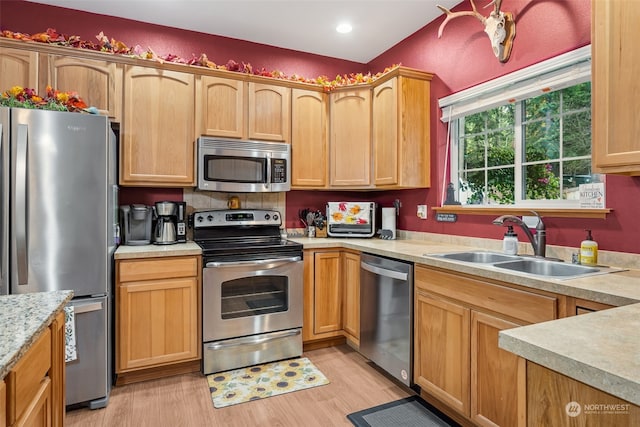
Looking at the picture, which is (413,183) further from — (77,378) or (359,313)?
(77,378)

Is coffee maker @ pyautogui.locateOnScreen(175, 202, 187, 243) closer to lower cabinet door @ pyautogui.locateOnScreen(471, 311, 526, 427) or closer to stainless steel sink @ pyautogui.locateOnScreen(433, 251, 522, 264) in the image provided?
stainless steel sink @ pyautogui.locateOnScreen(433, 251, 522, 264)

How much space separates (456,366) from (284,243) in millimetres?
1521

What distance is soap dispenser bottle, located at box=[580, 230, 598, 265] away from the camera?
5.98 feet

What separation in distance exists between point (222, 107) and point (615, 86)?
250 cm

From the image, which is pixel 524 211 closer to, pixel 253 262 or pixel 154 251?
pixel 253 262

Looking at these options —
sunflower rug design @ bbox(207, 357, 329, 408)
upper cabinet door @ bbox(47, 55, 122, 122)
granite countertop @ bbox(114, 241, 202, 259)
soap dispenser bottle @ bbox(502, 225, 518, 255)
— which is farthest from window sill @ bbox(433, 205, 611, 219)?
upper cabinet door @ bbox(47, 55, 122, 122)

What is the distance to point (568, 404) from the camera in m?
0.78

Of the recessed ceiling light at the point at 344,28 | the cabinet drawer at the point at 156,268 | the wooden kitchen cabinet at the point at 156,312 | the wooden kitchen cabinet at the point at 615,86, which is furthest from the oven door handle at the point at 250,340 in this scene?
the recessed ceiling light at the point at 344,28

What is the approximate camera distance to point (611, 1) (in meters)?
1.47

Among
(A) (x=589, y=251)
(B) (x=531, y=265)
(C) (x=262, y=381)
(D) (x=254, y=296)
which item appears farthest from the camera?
(D) (x=254, y=296)

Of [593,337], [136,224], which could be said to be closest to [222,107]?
[136,224]

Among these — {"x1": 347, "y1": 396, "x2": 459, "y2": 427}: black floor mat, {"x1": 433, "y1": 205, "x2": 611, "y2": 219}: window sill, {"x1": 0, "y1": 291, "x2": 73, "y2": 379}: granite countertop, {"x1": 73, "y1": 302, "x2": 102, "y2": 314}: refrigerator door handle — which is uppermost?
{"x1": 433, "y1": 205, "x2": 611, "y2": 219}: window sill

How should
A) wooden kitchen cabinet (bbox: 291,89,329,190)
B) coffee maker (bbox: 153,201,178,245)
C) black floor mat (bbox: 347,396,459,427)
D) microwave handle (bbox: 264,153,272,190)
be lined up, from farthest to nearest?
wooden kitchen cabinet (bbox: 291,89,329,190)
microwave handle (bbox: 264,153,272,190)
coffee maker (bbox: 153,201,178,245)
black floor mat (bbox: 347,396,459,427)

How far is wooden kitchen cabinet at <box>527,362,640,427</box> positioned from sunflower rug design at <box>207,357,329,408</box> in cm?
182
